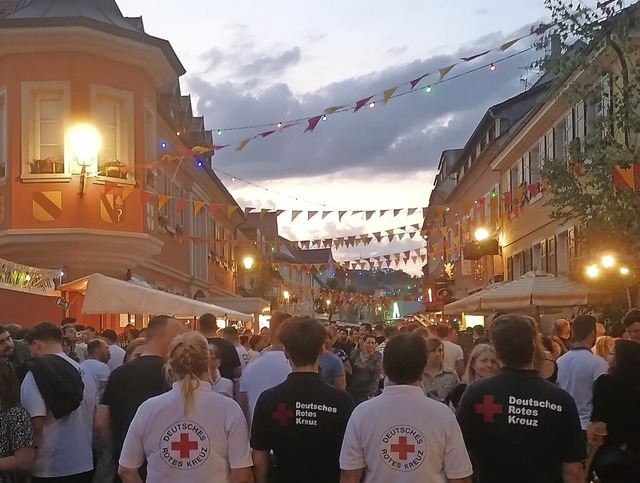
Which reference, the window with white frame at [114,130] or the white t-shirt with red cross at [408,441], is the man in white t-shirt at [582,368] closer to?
the white t-shirt with red cross at [408,441]

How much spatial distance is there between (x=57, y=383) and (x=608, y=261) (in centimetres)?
1013

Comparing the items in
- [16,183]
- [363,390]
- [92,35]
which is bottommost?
[363,390]

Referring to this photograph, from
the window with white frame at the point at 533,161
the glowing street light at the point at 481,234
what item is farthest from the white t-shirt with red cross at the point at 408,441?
the glowing street light at the point at 481,234

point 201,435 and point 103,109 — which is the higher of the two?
point 103,109

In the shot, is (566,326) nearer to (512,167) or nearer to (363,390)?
(363,390)

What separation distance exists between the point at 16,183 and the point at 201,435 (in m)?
14.7

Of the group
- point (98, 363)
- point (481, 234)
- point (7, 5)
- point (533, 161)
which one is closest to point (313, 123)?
point (98, 363)

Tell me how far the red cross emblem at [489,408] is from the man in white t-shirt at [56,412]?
3119 mm

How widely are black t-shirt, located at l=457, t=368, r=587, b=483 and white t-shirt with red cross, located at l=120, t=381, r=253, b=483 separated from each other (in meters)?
1.32

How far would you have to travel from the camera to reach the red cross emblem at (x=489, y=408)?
4785 mm

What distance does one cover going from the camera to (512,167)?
29.8m

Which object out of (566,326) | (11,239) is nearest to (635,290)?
(566,326)

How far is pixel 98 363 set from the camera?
348 inches

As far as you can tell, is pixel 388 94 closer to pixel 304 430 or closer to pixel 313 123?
pixel 313 123
